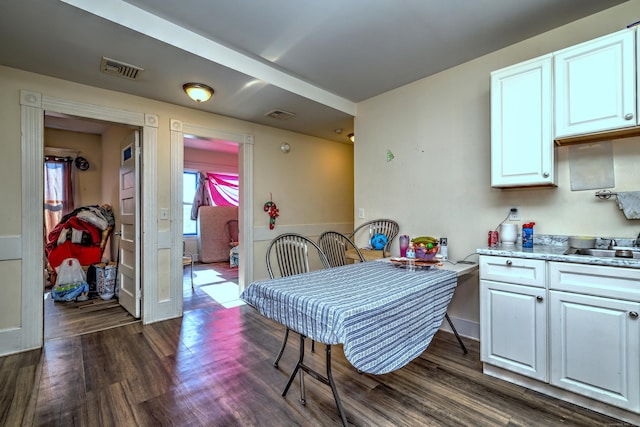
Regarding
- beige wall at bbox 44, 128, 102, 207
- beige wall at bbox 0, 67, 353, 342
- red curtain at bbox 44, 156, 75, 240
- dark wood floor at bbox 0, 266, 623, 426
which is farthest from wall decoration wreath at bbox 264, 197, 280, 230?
red curtain at bbox 44, 156, 75, 240

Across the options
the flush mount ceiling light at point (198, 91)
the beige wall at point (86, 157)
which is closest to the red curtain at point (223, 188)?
the beige wall at point (86, 157)

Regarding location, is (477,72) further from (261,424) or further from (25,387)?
(25,387)

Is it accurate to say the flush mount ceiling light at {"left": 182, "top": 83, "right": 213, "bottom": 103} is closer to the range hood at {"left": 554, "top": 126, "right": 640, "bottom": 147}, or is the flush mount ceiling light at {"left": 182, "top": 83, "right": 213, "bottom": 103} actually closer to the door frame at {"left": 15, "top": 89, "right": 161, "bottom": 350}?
the door frame at {"left": 15, "top": 89, "right": 161, "bottom": 350}

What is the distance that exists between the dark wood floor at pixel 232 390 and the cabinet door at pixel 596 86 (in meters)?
1.73

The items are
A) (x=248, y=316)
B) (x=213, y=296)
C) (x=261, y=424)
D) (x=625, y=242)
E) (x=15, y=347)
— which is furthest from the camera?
(x=213, y=296)

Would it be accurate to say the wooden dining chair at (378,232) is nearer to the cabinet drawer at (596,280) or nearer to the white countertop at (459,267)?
the white countertop at (459,267)

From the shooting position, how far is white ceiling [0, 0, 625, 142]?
1958 mm

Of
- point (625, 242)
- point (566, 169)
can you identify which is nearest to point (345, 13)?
point (566, 169)

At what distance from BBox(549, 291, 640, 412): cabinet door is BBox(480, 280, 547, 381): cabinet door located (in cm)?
6

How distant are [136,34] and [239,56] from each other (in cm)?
79

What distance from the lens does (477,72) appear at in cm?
267

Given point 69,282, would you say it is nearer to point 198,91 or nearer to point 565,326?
point 198,91

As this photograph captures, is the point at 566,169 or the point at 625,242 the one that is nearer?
the point at 625,242

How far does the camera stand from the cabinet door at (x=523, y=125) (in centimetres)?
203
